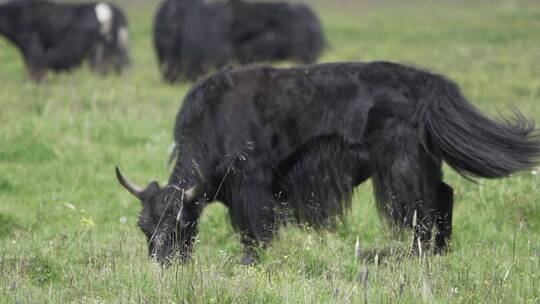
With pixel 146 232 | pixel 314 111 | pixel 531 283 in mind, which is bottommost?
pixel 146 232

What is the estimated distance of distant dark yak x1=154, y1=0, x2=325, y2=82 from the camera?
1488 cm

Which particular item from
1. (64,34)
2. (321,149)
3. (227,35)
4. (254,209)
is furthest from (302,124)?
(64,34)

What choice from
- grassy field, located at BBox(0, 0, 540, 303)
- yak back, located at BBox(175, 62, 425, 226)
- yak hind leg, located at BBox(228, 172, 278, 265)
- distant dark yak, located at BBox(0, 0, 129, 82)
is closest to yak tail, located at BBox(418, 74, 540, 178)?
yak back, located at BBox(175, 62, 425, 226)

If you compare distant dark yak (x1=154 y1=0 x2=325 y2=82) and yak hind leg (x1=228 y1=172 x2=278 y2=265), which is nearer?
yak hind leg (x1=228 y1=172 x2=278 y2=265)

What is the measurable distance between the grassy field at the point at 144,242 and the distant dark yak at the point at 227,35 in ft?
9.24

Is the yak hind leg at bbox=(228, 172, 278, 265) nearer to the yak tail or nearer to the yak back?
the yak back

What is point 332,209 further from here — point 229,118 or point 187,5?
point 187,5

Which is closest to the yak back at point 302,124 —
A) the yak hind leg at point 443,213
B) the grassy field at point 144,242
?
the grassy field at point 144,242

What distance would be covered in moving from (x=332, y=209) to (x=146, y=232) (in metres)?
1.25

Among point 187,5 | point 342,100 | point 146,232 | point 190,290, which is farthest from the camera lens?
point 187,5

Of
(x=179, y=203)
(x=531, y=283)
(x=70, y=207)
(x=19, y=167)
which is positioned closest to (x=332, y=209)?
(x=179, y=203)

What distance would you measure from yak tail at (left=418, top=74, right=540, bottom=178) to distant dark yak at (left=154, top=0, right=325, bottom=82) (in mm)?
9647

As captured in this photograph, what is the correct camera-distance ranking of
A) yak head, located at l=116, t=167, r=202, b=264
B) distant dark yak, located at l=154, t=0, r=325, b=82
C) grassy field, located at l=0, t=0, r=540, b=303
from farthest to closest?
distant dark yak, located at l=154, t=0, r=325, b=82 < yak head, located at l=116, t=167, r=202, b=264 < grassy field, located at l=0, t=0, r=540, b=303

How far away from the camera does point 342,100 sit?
5.45 metres
